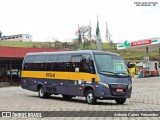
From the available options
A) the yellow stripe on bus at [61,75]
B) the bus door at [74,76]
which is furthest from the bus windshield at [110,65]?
the bus door at [74,76]

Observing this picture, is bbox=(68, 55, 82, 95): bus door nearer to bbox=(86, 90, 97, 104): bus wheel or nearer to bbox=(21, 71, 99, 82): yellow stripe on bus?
bbox=(21, 71, 99, 82): yellow stripe on bus

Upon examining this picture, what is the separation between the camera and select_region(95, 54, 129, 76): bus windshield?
1878cm

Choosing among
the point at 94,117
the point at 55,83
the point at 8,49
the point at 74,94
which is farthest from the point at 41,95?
the point at 8,49

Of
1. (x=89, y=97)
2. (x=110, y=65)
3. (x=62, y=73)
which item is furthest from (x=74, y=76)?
(x=110, y=65)

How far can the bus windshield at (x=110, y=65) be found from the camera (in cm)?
1878

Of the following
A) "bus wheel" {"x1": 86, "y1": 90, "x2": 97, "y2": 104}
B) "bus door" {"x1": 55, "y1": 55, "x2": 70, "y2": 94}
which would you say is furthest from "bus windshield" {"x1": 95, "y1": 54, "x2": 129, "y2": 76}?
"bus door" {"x1": 55, "y1": 55, "x2": 70, "y2": 94}

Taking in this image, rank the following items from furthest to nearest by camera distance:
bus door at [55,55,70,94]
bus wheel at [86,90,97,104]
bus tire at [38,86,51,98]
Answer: bus tire at [38,86,51,98] < bus door at [55,55,70,94] < bus wheel at [86,90,97,104]

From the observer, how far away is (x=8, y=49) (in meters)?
42.4

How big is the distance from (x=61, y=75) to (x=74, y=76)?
57.7 inches

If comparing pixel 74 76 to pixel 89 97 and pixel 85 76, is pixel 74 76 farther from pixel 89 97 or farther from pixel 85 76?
pixel 89 97

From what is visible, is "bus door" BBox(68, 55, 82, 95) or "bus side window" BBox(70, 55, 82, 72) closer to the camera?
"bus door" BBox(68, 55, 82, 95)

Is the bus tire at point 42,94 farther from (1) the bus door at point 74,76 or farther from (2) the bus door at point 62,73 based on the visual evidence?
(1) the bus door at point 74,76

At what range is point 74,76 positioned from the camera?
67.4ft

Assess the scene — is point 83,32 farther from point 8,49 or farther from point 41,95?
point 41,95
